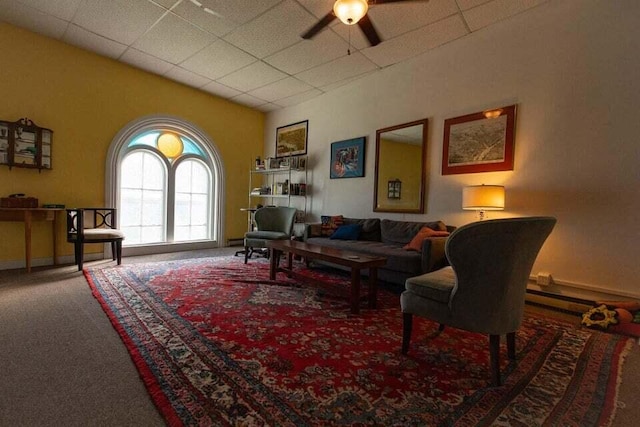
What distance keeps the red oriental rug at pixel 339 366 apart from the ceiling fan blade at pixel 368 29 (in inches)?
92.9

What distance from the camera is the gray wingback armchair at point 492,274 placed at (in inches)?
57.1

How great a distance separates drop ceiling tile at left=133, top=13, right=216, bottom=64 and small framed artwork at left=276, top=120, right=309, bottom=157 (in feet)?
7.39

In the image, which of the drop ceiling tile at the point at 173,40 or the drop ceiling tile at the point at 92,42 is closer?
the drop ceiling tile at the point at 173,40

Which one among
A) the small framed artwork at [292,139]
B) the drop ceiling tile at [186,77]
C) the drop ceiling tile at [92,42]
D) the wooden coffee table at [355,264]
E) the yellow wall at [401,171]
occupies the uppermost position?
the drop ceiling tile at [92,42]

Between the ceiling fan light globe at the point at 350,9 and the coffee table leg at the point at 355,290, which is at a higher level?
the ceiling fan light globe at the point at 350,9

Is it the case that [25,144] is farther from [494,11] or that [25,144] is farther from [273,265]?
[494,11]

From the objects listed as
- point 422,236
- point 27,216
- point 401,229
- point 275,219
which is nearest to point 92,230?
point 27,216

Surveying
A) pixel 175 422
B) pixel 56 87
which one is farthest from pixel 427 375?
pixel 56 87

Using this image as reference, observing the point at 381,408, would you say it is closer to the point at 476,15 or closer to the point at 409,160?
the point at 409,160

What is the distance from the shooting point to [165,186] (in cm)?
524

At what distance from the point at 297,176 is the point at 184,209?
89.1 inches

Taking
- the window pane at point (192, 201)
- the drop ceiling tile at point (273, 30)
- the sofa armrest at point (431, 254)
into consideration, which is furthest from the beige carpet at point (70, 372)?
the drop ceiling tile at point (273, 30)

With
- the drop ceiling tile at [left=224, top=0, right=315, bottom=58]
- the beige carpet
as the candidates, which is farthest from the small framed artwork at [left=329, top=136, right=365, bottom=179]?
the beige carpet

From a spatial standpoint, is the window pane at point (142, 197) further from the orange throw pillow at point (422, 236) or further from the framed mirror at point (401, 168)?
the orange throw pillow at point (422, 236)
